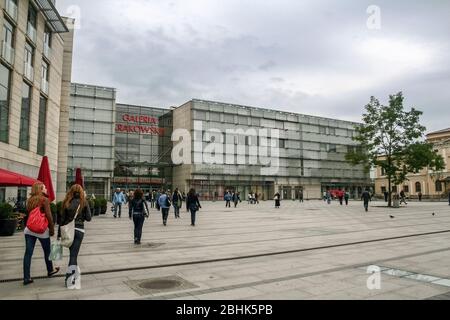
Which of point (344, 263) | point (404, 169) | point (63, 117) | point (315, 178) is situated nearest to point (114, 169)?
point (63, 117)

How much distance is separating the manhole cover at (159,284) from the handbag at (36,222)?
1.99 metres

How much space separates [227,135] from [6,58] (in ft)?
158

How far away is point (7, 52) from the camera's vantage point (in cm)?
2116

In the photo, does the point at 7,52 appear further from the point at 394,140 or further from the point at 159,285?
the point at 394,140

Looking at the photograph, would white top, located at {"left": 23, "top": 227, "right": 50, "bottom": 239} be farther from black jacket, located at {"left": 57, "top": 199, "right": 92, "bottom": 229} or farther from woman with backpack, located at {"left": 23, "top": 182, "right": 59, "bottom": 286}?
black jacket, located at {"left": 57, "top": 199, "right": 92, "bottom": 229}

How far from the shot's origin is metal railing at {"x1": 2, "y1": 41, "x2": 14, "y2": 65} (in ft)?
68.0

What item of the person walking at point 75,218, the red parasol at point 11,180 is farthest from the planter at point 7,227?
the person walking at point 75,218

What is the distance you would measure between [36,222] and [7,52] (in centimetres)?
1922

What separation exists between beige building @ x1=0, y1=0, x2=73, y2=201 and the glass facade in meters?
33.0

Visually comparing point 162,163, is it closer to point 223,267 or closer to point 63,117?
point 63,117

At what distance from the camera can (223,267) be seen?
25.0ft

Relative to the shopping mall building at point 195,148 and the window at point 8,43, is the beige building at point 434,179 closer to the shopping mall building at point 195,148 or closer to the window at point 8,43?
the shopping mall building at point 195,148

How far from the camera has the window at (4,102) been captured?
20.8 m

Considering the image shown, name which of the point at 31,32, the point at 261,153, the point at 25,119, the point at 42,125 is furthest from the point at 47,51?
the point at 261,153
